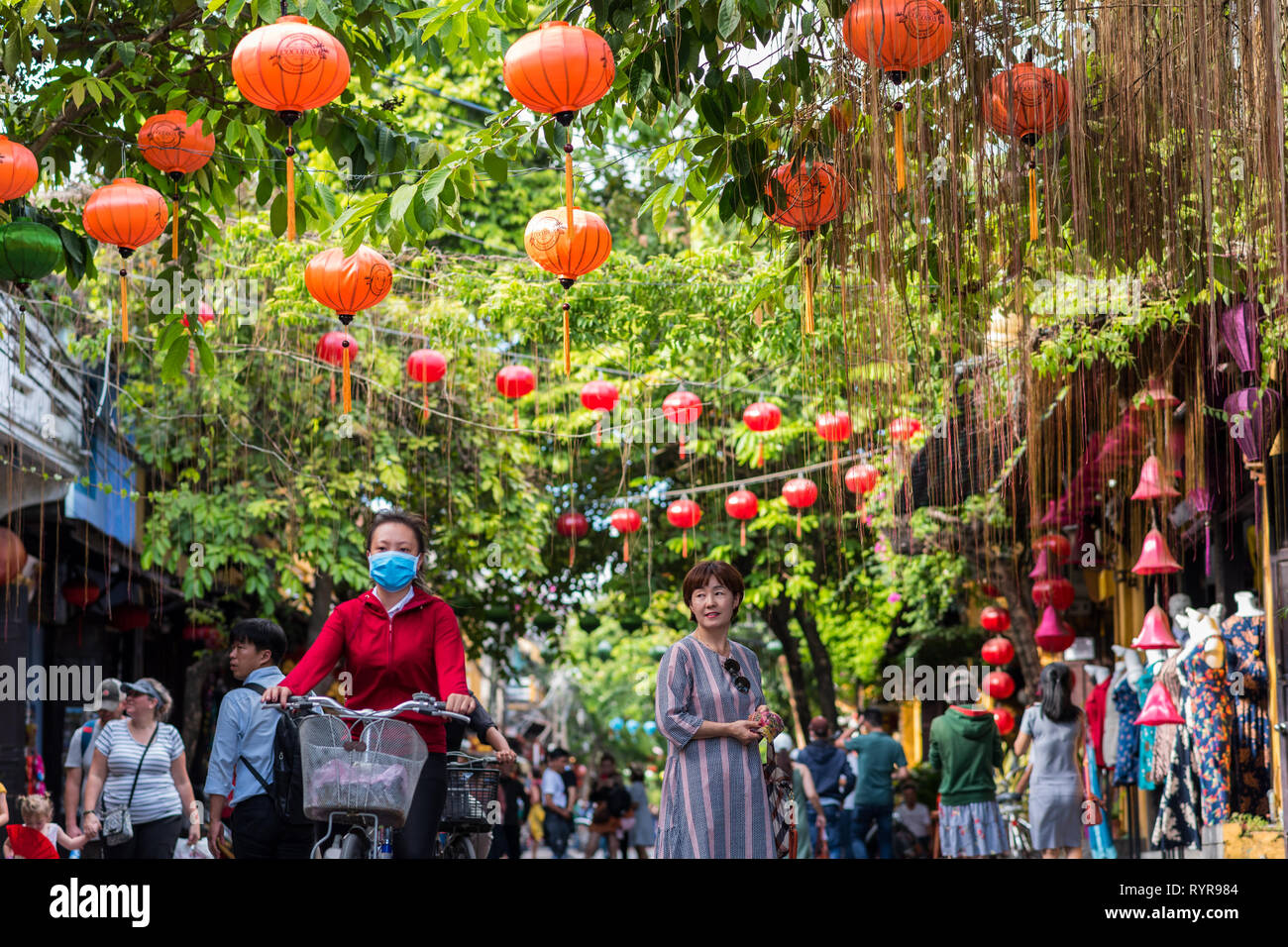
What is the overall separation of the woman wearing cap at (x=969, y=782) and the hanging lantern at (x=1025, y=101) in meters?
5.40

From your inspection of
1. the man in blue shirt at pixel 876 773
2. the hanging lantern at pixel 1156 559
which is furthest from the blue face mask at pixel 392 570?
the man in blue shirt at pixel 876 773

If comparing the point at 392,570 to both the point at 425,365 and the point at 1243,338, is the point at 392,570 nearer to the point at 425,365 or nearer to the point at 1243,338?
the point at 1243,338

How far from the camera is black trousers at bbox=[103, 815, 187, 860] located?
23.8ft

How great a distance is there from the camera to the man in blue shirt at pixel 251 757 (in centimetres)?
544

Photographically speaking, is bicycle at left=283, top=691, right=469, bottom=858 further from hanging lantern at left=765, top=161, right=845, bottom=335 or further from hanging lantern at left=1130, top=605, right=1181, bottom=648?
hanging lantern at left=1130, top=605, right=1181, bottom=648

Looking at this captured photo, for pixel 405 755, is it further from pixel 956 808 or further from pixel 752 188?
pixel 956 808

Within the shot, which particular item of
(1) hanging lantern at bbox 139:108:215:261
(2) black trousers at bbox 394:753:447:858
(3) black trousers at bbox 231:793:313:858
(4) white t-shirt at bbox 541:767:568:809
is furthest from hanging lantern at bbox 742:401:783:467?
(2) black trousers at bbox 394:753:447:858

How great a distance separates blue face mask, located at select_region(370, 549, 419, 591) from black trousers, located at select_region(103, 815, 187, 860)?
3306mm

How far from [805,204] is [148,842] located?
4592 mm

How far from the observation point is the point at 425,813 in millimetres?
4566

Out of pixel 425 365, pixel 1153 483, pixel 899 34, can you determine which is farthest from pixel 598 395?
pixel 899 34

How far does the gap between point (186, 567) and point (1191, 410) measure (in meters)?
9.21

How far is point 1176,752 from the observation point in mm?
8891
